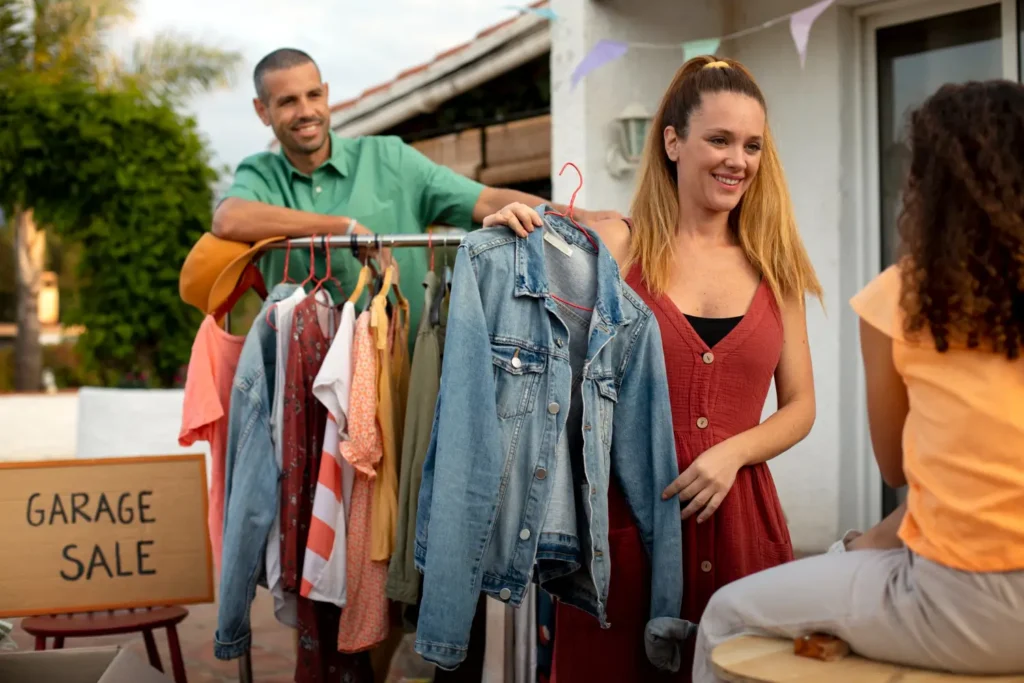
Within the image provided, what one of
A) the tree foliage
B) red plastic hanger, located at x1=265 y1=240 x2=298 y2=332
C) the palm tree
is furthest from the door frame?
the palm tree

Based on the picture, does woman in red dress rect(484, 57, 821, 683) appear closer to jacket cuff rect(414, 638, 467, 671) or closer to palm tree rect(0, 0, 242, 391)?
jacket cuff rect(414, 638, 467, 671)

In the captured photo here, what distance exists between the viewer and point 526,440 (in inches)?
101

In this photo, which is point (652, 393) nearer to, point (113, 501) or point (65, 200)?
point (113, 501)

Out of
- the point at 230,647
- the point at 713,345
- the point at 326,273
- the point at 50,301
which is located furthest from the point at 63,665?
the point at 50,301

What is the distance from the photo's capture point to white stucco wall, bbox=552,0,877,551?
6.14 meters

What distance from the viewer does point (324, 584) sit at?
3346 mm

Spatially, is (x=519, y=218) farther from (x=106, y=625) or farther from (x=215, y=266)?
(x=106, y=625)

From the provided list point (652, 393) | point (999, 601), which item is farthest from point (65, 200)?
point (999, 601)

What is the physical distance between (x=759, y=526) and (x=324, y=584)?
52.5 inches

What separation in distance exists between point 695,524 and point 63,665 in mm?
1849

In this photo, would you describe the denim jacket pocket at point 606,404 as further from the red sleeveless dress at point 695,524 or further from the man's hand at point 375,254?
the man's hand at point 375,254

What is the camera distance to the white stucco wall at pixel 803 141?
614 centimetres

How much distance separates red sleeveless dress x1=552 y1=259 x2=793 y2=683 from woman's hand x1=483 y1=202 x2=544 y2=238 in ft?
1.03

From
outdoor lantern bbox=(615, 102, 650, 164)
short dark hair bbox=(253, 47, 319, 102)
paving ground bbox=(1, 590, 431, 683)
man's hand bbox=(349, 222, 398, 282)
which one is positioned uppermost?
outdoor lantern bbox=(615, 102, 650, 164)
